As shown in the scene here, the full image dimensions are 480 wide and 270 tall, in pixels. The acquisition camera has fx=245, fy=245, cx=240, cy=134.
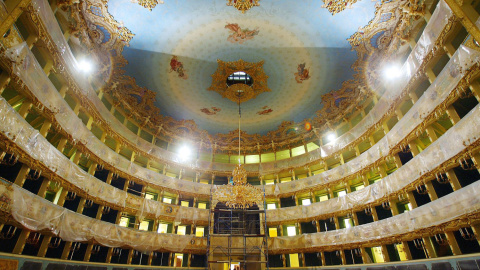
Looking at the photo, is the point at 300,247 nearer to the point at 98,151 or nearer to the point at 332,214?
the point at 332,214

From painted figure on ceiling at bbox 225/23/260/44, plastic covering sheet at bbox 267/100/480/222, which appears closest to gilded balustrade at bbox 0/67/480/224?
plastic covering sheet at bbox 267/100/480/222

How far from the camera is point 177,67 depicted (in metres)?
17.4

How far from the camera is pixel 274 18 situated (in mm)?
14477

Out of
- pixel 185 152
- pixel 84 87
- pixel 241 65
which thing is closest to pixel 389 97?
pixel 241 65

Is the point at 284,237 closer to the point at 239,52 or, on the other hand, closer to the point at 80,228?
the point at 80,228

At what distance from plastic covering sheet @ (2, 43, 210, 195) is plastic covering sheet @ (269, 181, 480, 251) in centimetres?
846

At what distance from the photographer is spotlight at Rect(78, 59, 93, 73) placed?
46.5 ft

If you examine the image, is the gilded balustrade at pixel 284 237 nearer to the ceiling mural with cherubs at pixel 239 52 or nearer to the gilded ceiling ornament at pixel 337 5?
the ceiling mural with cherubs at pixel 239 52

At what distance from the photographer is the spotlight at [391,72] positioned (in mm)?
14625

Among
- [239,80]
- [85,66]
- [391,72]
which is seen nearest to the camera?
[85,66]

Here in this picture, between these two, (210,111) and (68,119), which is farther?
(210,111)

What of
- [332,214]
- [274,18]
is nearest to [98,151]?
[274,18]

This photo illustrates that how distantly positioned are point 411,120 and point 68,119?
59.2ft

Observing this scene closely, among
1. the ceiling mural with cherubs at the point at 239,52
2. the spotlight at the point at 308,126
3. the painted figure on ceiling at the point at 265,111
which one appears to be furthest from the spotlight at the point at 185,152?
the spotlight at the point at 308,126
